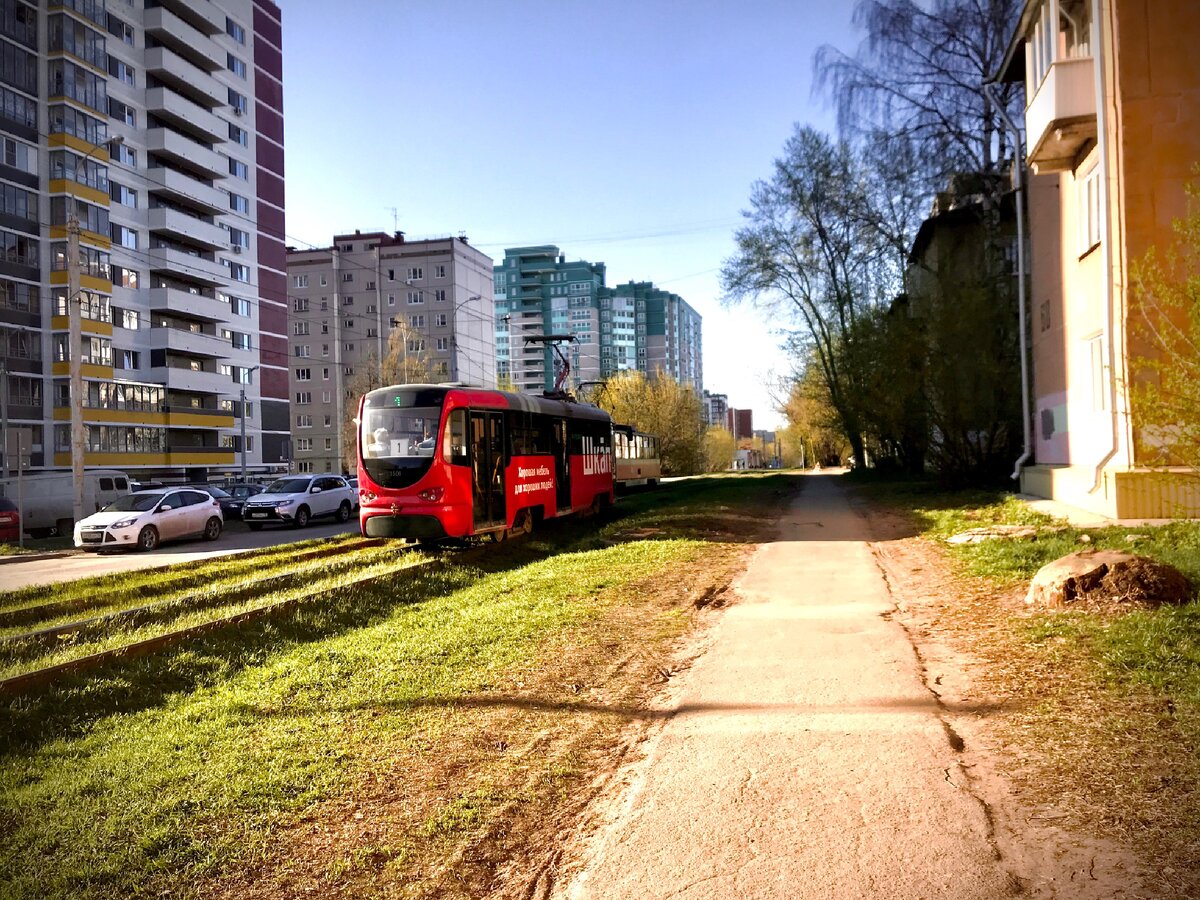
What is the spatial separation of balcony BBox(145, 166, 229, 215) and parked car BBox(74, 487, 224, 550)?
41.1 meters

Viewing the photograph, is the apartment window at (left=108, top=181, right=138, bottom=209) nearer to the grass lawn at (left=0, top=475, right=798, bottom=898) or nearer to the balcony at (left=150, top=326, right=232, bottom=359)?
the balcony at (left=150, top=326, right=232, bottom=359)

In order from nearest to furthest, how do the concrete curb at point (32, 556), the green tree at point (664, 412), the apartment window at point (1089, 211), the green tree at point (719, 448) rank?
the apartment window at point (1089, 211) < the concrete curb at point (32, 556) < the green tree at point (664, 412) < the green tree at point (719, 448)

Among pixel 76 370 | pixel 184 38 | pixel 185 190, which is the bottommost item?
pixel 76 370

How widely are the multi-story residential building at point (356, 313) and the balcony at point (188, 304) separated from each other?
99.1 feet

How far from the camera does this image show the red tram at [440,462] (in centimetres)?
1603

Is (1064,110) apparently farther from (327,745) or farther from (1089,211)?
(327,745)

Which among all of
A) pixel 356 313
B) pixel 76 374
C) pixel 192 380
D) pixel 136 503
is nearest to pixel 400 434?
pixel 136 503

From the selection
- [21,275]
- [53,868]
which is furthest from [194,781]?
[21,275]

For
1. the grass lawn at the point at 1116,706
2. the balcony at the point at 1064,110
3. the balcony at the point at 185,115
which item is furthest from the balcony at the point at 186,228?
the grass lawn at the point at 1116,706

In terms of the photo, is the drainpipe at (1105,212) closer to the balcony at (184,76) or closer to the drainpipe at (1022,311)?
the drainpipe at (1022,311)

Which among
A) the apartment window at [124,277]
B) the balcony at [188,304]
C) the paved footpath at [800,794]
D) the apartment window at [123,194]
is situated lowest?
the paved footpath at [800,794]

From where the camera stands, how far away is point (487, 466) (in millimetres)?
17219

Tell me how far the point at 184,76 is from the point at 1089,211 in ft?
197

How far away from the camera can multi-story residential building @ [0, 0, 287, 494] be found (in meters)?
49.2
